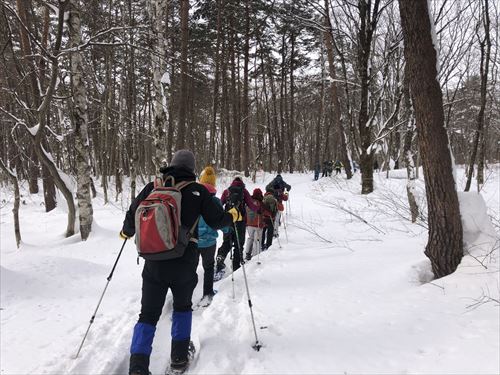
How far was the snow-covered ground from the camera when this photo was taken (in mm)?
3039

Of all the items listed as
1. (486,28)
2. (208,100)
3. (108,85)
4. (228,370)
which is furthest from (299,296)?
(208,100)

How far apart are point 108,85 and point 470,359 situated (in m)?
14.9

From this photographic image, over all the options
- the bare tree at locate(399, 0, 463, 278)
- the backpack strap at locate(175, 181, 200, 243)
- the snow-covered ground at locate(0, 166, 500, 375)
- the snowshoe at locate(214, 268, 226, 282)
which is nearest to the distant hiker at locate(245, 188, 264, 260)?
the snow-covered ground at locate(0, 166, 500, 375)

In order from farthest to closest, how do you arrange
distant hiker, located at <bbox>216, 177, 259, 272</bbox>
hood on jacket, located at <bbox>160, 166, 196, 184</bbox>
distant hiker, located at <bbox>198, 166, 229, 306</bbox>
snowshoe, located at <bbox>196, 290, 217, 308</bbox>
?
1. distant hiker, located at <bbox>216, 177, 259, 272</bbox>
2. distant hiker, located at <bbox>198, 166, 229, 306</bbox>
3. snowshoe, located at <bbox>196, 290, 217, 308</bbox>
4. hood on jacket, located at <bbox>160, 166, 196, 184</bbox>

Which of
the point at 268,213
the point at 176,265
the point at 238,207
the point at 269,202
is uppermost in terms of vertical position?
the point at 238,207

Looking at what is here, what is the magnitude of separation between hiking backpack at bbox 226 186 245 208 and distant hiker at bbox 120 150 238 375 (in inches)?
61.2

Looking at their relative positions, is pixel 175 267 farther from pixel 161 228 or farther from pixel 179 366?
pixel 179 366

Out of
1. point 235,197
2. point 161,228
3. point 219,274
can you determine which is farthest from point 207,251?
point 161,228

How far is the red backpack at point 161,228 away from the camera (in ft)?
9.59

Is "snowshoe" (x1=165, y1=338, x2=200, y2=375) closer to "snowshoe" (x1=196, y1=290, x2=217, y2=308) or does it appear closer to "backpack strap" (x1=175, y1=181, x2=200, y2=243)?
"backpack strap" (x1=175, y1=181, x2=200, y2=243)

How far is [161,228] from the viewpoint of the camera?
2.92 meters

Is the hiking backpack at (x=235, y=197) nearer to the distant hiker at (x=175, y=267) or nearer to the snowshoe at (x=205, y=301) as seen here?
the snowshoe at (x=205, y=301)

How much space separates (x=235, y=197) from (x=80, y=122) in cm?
546

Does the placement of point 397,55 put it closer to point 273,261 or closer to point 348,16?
point 348,16
